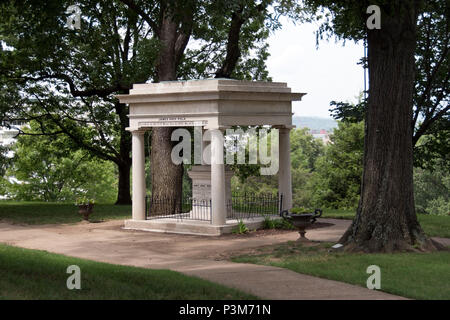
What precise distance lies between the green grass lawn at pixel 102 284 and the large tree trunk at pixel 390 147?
540 cm

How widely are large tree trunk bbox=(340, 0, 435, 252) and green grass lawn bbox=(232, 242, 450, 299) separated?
80cm

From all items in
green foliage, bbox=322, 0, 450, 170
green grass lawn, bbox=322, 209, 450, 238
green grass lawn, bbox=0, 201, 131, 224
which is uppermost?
green foliage, bbox=322, 0, 450, 170

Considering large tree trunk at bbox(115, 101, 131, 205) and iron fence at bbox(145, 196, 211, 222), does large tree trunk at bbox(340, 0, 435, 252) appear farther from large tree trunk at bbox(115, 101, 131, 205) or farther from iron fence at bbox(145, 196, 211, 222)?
large tree trunk at bbox(115, 101, 131, 205)

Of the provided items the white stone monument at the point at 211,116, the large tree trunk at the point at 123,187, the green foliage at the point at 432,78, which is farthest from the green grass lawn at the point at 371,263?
the large tree trunk at the point at 123,187

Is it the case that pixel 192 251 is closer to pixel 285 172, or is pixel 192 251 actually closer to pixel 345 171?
pixel 285 172

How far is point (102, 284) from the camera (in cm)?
978

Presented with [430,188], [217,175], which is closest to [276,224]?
[217,175]

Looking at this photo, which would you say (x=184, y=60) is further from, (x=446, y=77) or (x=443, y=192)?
(x=443, y=192)

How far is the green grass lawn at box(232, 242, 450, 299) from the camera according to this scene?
1008cm

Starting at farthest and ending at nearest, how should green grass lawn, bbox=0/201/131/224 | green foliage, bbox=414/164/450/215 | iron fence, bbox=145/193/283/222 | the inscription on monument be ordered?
green foliage, bbox=414/164/450/215
green grass lawn, bbox=0/201/131/224
iron fence, bbox=145/193/283/222
the inscription on monument

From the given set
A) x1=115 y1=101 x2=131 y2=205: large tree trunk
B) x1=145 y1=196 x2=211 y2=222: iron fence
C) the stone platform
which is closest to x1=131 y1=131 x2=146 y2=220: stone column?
the stone platform

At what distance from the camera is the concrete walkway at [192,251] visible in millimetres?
9969

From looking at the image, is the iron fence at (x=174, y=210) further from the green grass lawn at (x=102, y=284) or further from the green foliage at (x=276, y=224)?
the green grass lawn at (x=102, y=284)

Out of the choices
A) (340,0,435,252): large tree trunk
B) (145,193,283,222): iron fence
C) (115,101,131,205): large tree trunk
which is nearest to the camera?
(340,0,435,252): large tree trunk
